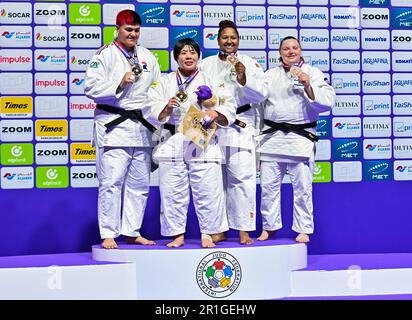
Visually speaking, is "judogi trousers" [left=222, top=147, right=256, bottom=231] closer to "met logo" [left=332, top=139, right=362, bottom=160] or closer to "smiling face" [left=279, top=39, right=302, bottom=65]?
"smiling face" [left=279, top=39, right=302, bottom=65]

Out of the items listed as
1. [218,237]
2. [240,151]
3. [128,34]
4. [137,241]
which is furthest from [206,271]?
[128,34]

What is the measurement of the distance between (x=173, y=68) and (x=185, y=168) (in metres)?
1.29

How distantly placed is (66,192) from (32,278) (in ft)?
3.49

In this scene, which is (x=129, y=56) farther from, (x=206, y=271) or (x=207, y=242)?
(x=206, y=271)

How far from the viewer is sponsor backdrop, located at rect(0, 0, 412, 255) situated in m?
5.72

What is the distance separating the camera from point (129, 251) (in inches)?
191

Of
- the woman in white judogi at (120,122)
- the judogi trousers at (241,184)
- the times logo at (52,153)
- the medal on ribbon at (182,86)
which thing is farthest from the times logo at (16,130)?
the judogi trousers at (241,184)

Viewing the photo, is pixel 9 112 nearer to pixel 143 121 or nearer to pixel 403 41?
pixel 143 121

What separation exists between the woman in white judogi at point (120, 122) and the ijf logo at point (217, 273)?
684 millimetres

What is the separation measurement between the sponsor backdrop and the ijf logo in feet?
3.96

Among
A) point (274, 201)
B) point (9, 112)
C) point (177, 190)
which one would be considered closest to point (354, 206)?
point (274, 201)

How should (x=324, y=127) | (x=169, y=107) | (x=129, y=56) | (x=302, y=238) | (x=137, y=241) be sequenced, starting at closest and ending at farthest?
(x=169, y=107)
(x=129, y=56)
(x=137, y=241)
(x=302, y=238)
(x=324, y=127)

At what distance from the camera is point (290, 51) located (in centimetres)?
523

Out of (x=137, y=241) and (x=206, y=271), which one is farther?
(x=137, y=241)
